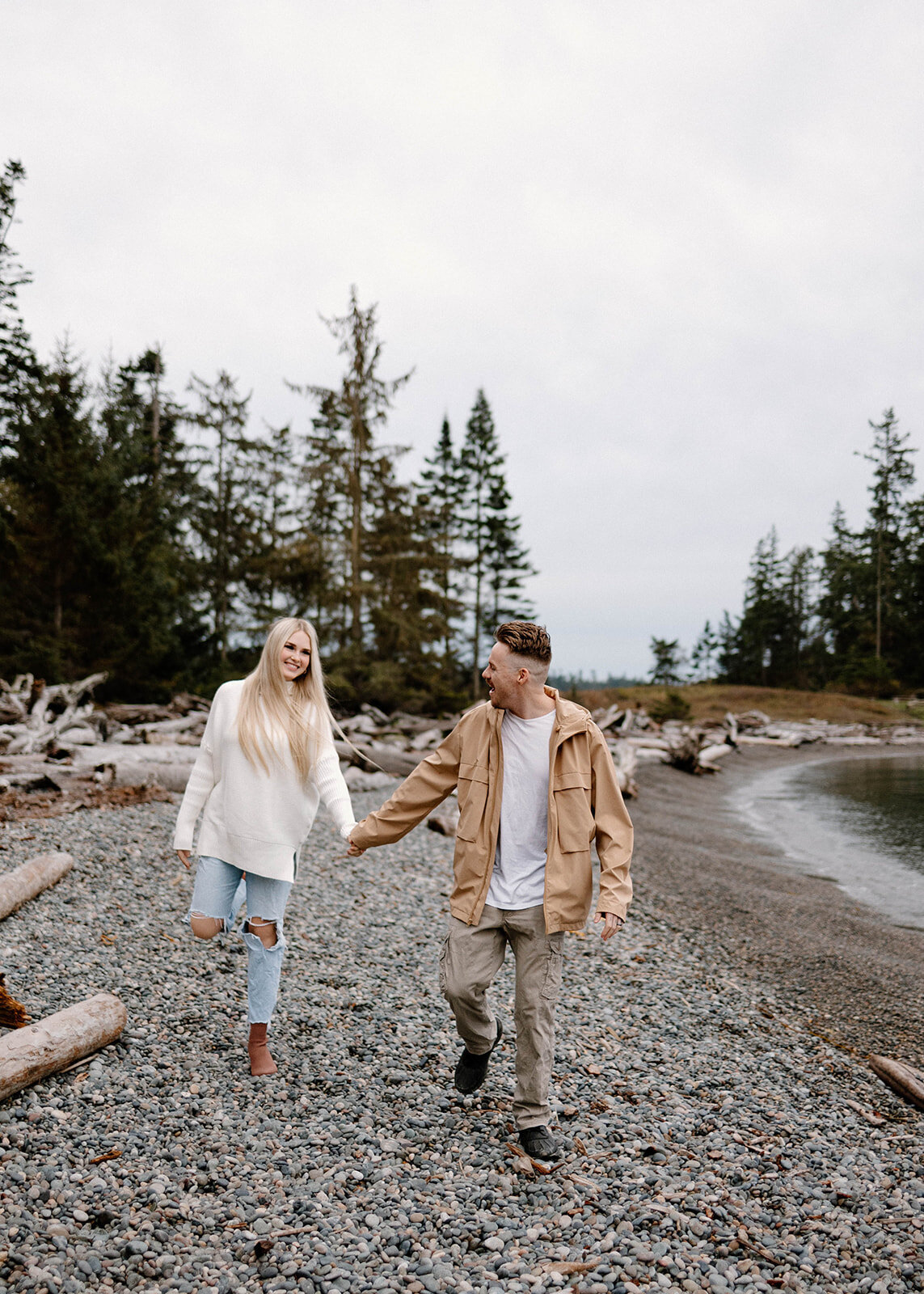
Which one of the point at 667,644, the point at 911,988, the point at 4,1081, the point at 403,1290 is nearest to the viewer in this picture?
the point at 403,1290

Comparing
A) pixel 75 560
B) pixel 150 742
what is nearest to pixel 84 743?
pixel 150 742

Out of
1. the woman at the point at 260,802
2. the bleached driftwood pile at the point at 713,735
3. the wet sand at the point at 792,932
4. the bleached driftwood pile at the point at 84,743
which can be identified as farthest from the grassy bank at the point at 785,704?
the woman at the point at 260,802

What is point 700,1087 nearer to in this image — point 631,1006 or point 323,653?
point 631,1006

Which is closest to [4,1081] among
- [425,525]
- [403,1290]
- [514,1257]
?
[403,1290]

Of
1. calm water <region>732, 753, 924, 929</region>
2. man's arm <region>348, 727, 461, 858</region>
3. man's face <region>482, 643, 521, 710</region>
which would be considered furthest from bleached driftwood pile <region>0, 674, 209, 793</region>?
calm water <region>732, 753, 924, 929</region>

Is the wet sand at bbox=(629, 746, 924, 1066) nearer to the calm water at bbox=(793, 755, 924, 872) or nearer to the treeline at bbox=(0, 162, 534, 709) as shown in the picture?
the calm water at bbox=(793, 755, 924, 872)

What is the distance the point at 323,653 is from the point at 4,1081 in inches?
835

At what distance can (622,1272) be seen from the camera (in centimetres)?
281

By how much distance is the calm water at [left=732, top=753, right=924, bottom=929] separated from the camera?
1095 cm

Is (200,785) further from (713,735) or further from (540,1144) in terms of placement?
(713,735)

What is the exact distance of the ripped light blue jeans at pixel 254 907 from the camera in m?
3.80

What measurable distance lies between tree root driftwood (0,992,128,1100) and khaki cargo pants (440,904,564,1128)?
1.81 m

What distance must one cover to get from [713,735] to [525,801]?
3319 cm

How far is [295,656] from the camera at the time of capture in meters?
3.96
